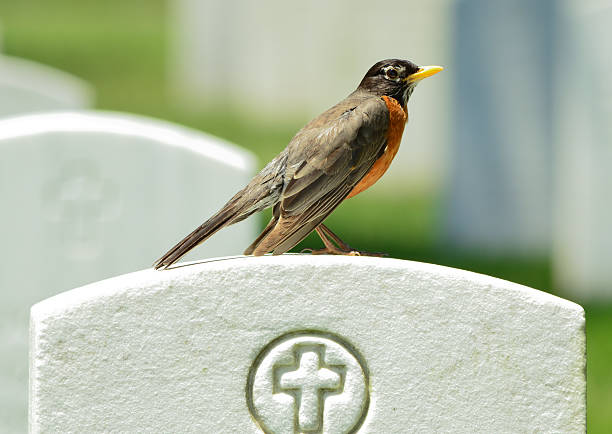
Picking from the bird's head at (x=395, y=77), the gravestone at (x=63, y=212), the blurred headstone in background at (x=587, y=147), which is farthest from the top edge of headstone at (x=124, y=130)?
the blurred headstone in background at (x=587, y=147)

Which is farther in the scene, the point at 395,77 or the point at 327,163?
the point at 395,77

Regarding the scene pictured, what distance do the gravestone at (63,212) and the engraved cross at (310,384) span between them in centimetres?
225

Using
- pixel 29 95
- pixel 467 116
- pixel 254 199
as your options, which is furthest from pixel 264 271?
pixel 467 116

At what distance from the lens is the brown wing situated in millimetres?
3699

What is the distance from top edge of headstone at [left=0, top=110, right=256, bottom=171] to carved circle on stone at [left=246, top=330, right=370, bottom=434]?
235 centimetres

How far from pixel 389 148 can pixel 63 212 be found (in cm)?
187

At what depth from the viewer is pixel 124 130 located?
5.23 metres

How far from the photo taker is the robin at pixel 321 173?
3654mm

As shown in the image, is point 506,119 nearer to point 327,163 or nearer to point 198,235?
point 327,163

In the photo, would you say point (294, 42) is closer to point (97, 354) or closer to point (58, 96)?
point (58, 96)

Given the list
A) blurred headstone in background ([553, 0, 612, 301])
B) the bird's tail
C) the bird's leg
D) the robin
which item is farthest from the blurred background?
the bird's tail

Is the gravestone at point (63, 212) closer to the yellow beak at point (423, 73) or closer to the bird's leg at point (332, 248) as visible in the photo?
the bird's leg at point (332, 248)

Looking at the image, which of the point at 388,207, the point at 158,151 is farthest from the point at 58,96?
the point at 388,207

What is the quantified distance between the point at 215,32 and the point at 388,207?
842 cm
